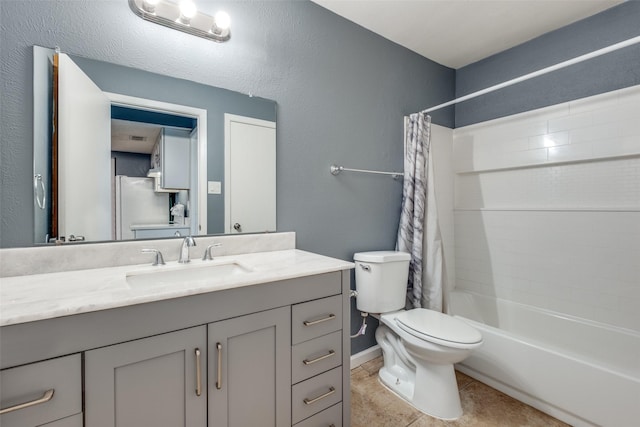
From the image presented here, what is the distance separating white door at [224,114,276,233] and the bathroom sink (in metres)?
0.24

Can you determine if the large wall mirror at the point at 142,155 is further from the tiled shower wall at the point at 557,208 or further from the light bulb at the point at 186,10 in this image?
the tiled shower wall at the point at 557,208

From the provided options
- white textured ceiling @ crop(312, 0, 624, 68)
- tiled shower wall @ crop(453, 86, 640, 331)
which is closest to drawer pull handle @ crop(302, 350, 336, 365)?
tiled shower wall @ crop(453, 86, 640, 331)

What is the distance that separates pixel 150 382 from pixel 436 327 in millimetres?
1366

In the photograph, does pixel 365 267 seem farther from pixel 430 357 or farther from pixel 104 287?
pixel 104 287

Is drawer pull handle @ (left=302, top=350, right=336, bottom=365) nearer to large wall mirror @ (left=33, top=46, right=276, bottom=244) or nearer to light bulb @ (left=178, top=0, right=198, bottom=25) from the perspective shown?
large wall mirror @ (left=33, top=46, right=276, bottom=244)

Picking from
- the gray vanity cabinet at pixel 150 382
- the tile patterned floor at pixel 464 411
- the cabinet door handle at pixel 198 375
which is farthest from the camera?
the tile patterned floor at pixel 464 411

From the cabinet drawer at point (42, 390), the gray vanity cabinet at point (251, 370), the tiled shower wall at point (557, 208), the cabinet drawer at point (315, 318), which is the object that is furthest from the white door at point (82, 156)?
the tiled shower wall at point (557, 208)

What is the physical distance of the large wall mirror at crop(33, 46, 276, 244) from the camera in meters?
1.12

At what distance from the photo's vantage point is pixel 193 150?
1.42 m

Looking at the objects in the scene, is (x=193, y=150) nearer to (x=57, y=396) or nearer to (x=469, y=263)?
(x=57, y=396)

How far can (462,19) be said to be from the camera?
1924mm

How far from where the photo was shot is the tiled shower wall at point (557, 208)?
175 cm

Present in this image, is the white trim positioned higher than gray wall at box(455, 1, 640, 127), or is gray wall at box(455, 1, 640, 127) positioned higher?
gray wall at box(455, 1, 640, 127)

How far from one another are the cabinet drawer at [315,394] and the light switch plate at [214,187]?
0.98 meters
